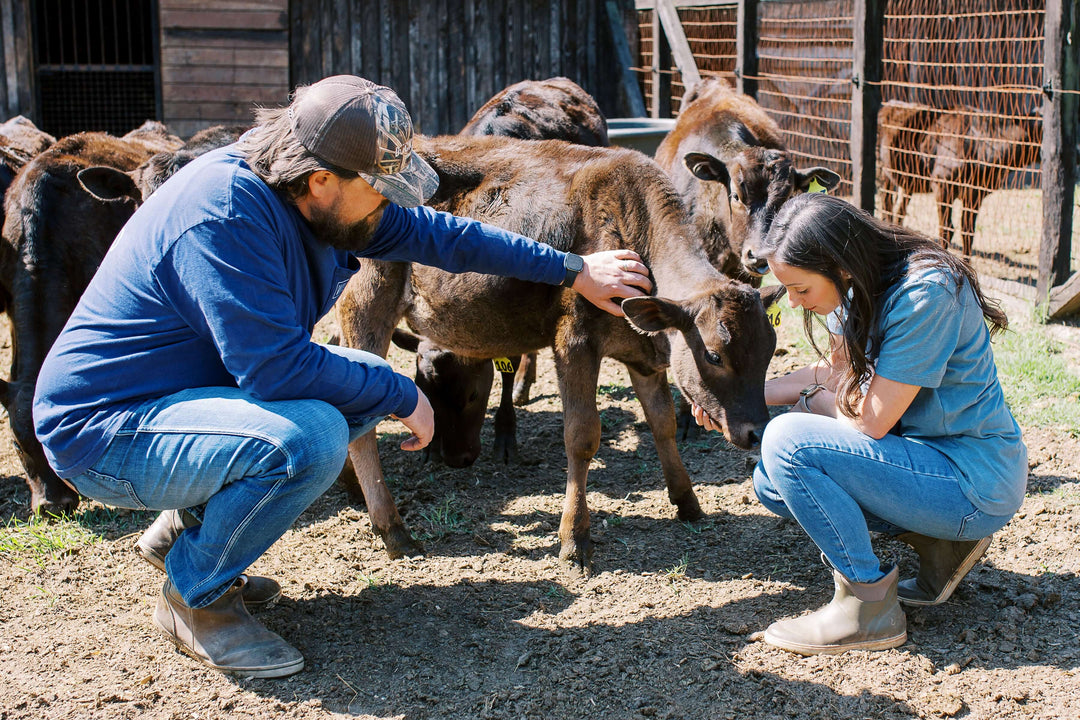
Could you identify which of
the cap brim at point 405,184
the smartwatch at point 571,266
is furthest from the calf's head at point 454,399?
the cap brim at point 405,184

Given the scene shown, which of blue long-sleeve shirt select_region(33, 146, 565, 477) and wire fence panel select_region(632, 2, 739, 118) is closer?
blue long-sleeve shirt select_region(33, 146, 565, 477)

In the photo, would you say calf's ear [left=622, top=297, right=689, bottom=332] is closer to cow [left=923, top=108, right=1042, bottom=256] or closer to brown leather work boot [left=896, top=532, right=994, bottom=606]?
brown leather work boot [left=896, top=532, right=994, bottom=606]

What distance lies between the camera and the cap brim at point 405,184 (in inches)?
140

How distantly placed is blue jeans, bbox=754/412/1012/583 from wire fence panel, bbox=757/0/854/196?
8129mm

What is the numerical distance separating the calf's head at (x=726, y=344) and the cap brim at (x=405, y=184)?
3.18ft

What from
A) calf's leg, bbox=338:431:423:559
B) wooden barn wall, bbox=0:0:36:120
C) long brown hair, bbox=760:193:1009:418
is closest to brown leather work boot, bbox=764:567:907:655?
long brown hair, bbox=760:193:1009:418

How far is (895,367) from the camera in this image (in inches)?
139

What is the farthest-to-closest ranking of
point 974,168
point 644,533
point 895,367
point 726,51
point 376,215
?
point 726,51
point 974,168
point 644,533
point 376,215
point 895,367

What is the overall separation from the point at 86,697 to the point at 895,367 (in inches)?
119

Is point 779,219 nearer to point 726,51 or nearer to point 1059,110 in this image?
point 1059,110

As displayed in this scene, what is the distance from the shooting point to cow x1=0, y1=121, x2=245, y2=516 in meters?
5.49

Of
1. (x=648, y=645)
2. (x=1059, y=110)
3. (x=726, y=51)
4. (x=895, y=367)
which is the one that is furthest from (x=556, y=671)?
(x=726, y=51)

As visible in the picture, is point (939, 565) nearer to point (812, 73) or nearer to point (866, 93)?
point (866, 93)

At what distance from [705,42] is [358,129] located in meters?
9.50
